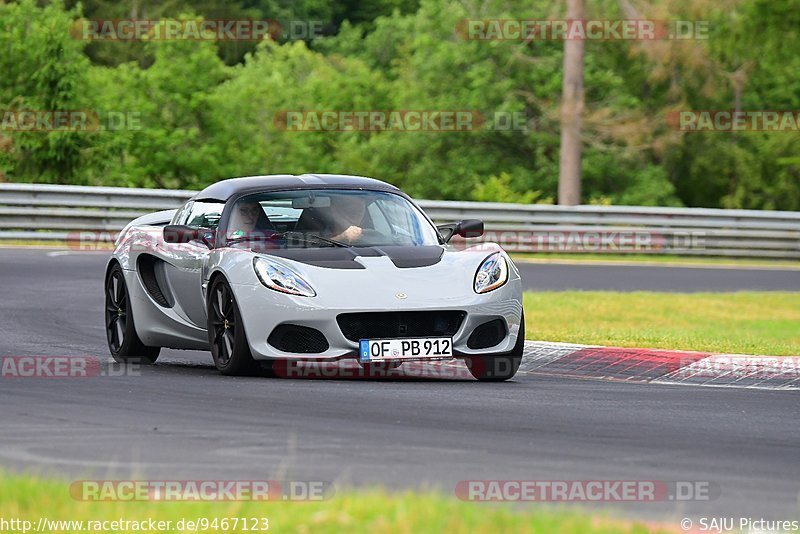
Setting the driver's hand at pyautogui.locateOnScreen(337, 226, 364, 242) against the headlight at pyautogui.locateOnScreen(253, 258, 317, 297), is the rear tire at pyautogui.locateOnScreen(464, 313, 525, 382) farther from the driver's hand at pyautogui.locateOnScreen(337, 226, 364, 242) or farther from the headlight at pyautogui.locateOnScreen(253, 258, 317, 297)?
the headlight at pyautogui.locateOnScreen(253, 258, 317, 297)

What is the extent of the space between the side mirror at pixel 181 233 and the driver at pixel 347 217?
3.17 feet

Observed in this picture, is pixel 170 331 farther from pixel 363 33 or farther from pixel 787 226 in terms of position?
pixel 363 33

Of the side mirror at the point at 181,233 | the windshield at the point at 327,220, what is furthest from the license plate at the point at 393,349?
the side mirror at the point at 181,233

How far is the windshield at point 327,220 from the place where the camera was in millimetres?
11195

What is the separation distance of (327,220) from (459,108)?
117 ft

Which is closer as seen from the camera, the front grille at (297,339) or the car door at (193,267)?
the front grille at (297,339)

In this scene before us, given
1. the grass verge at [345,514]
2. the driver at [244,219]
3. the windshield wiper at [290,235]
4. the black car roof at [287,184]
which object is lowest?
the grass verge at [345,514]

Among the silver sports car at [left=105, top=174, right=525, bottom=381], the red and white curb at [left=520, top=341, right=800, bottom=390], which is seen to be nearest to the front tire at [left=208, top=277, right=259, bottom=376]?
the silver sports car at [left=105, top=174, right=525, bottom=381]

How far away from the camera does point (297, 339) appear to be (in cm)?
1033

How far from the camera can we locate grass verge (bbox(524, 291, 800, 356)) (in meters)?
13.4

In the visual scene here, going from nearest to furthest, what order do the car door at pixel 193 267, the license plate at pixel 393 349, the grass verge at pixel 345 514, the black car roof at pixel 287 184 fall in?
1. the grass verge at pixel 345 514
2. the license plate at pixel 393 349
3. the car door at pixel 193 267
4. the black car roof at pixel 287 184

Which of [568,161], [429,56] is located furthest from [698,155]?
[568,161]

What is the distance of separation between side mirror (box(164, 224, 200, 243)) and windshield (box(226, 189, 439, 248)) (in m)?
Result: 0.27

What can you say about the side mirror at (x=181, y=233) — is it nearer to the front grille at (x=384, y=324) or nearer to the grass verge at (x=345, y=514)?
the front grille at (x=384, y=324)
